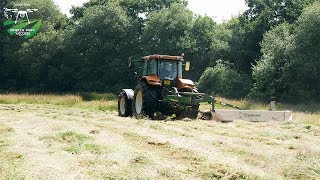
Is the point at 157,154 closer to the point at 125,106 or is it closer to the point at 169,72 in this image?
the point at 169,72

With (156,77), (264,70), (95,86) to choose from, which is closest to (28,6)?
(95,86)

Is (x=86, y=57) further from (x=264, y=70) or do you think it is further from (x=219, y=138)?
(x=219, y=138)

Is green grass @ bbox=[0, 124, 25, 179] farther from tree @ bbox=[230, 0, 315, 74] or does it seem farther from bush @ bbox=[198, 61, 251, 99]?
tree @ bbox=[230, 0, 315, 74]

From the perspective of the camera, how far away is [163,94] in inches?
519

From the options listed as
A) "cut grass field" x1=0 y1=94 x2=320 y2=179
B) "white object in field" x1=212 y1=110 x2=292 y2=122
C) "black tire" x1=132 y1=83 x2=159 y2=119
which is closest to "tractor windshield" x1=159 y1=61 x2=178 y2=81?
"black tire" x1=132 y1=83 x2=159 y2=119

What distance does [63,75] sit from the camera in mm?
38156

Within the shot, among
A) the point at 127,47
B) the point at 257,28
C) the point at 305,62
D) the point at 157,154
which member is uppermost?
the point at 257,28

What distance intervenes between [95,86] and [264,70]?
1604cm

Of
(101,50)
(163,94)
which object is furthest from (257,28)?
(163,94)

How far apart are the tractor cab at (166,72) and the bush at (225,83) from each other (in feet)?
55.4

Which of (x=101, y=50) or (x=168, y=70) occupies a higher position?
(x=101, y=50)

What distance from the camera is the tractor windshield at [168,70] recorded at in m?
→ 13.8

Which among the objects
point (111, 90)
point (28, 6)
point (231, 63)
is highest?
point (28, 6)

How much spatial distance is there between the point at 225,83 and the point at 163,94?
717 inches
